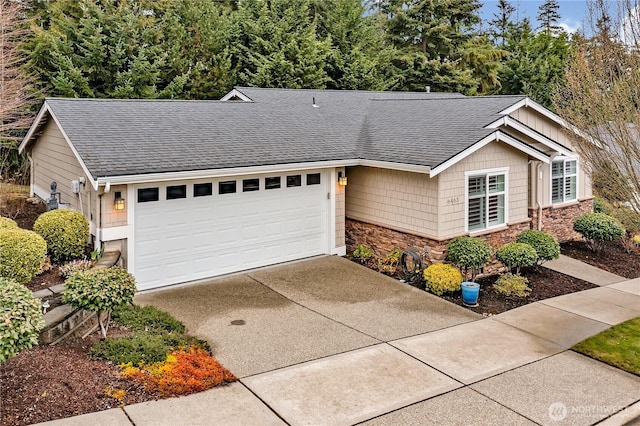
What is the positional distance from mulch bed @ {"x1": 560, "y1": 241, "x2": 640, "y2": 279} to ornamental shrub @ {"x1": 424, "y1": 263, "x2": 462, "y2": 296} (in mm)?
5265

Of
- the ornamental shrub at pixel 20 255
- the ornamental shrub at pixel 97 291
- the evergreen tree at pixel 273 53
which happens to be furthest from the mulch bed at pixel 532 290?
the evergreen tree at pixel 273 53

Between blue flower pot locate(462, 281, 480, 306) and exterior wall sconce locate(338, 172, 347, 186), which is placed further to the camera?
exterior wall sconce locate(338, 172, 347, 186)

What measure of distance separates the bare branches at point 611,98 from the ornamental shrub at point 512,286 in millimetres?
2585

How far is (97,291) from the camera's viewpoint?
691cm

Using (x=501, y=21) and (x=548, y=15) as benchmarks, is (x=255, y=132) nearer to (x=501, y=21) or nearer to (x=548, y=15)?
(x=501, y=21)

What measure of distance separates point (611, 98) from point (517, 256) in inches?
156

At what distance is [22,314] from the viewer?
17.5 ft

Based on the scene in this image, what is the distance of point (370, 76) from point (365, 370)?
930 inches

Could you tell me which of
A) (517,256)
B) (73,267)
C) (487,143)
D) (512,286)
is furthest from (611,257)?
(73,267)

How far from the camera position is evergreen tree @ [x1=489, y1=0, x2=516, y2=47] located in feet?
137

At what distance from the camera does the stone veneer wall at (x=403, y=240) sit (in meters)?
11.5

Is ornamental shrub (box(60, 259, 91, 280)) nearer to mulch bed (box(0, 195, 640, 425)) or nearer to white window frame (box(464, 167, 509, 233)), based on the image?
mulch bed (box(0, 195, 640, 425))

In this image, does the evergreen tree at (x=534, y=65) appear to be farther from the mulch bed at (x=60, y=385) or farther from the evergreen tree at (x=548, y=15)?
the mulch bed at (x=60, y=385)

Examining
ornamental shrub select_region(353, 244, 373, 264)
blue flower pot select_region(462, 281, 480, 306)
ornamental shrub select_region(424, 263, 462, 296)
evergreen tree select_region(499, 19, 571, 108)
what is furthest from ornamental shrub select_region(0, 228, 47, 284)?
evergreen tree select_region(499, 19, 571, 108)
